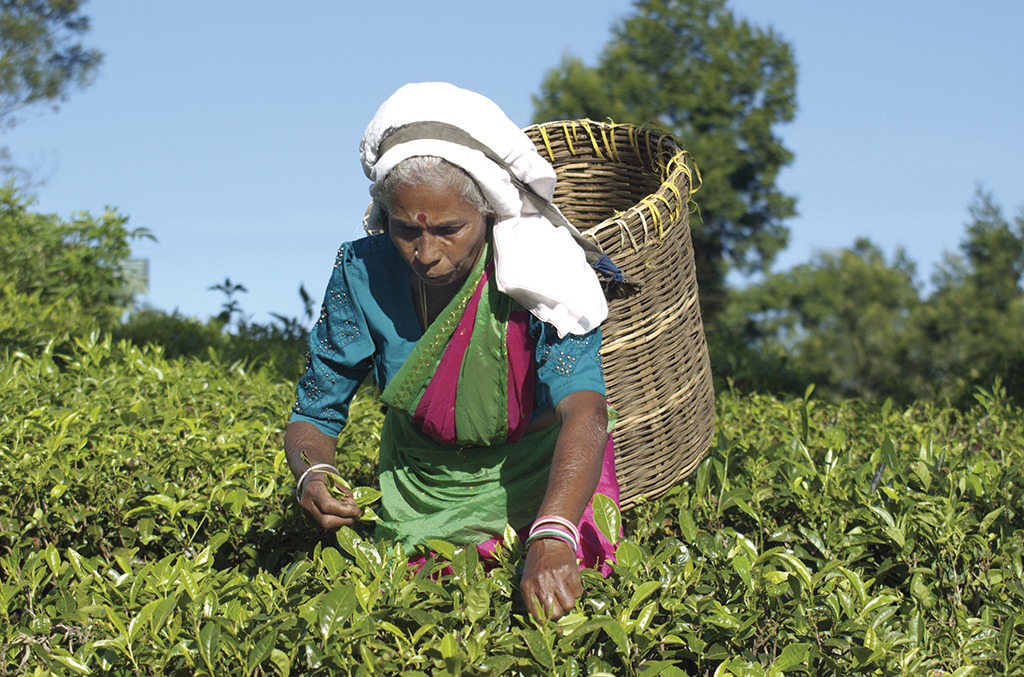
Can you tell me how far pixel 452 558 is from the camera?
1.94 meters

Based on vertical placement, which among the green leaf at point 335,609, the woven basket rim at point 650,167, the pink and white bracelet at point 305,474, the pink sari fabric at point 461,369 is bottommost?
the green leaf at point 335,609

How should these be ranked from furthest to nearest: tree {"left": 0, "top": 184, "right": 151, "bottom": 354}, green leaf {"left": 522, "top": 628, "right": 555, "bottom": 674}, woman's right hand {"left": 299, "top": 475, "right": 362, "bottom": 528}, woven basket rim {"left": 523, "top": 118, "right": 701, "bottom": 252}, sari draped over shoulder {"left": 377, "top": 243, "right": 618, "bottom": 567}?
1. tree {"left": 0, "top": 184, "right": 151, "bottom": 354}
2. woven basket rim {"left": 523, "top": 118, "right": 701, "bottom": 252}
3. sari draped over shoulder {"left": 377, "top": 243, "right": 618, "bottom": 567}
4. woman's right hand {"left": 299, "top": 475, "right": 362, "bottom": 528}
5. green leaf {"left": 522, "top": 628, "right": 555, "bottom": 674}

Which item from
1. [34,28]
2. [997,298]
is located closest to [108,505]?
[34,28]

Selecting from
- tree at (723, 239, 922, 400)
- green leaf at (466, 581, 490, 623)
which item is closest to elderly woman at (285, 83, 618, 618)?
green leaf at (466, 581, 490, 623)

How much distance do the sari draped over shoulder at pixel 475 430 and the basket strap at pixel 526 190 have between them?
0.23 m

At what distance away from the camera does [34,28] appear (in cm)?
2438

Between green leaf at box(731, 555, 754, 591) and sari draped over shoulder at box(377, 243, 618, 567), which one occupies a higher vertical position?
sari draped over shoulder at box(377, 243, 618, 567)

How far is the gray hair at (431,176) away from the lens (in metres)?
2.25

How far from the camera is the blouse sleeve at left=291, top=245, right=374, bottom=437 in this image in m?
2.62

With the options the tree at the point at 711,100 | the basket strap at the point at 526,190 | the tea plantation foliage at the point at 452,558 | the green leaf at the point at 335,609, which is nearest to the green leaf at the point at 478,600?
the tea plantation foliage at the point at 452,558

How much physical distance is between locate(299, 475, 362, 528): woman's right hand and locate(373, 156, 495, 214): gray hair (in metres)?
0.77

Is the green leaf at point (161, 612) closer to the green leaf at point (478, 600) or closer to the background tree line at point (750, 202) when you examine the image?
the green leaf at point (478, 600)

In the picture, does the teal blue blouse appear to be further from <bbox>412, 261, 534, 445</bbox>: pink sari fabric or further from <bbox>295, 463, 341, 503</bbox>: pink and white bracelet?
<bbox>295, 463, 341, 503</bbox>: pink and white bracelet

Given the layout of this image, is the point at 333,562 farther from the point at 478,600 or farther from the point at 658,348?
the point at 658,348
